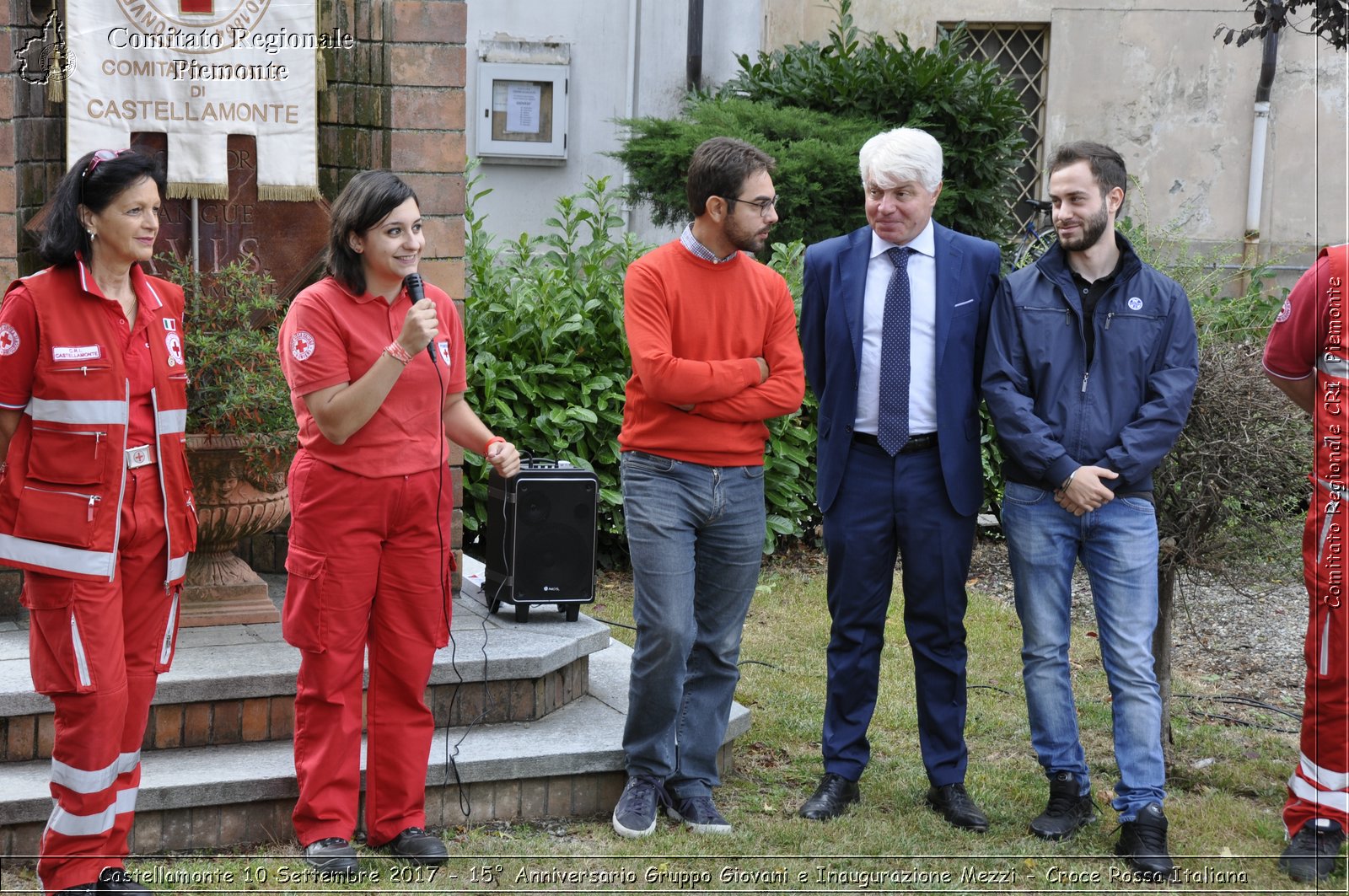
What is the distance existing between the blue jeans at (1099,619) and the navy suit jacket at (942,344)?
23 centimetres

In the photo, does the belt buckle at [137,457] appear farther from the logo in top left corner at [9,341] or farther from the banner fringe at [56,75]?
the banner fringe at [56,75]

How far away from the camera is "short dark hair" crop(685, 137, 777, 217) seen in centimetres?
427

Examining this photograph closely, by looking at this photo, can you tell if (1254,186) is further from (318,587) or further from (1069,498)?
(318,587)

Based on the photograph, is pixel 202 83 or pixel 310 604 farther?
pixel 202 83

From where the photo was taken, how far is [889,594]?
4543 millimetres

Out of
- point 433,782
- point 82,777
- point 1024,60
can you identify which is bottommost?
point 433,782

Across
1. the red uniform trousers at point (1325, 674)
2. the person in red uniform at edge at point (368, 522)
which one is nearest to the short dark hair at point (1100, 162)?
the red uniform trousers at point (1325, 674)

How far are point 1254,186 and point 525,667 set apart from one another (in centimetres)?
978

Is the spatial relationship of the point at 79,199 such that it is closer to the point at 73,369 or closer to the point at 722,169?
the point at 73,369

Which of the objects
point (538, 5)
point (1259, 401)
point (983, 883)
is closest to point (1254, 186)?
point (538, 5)

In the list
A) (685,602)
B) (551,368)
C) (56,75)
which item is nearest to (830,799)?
(685,602)

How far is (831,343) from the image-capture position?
4578mm

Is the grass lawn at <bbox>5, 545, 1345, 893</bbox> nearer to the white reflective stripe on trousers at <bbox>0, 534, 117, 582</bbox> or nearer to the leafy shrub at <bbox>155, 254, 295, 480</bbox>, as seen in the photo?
the white reflective stripe on trousers at <bbox>0, 534, 117, 582</bbox>

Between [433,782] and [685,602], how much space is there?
3.37ft
